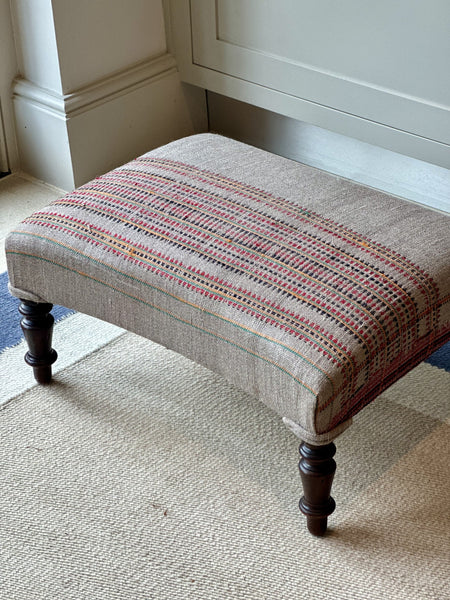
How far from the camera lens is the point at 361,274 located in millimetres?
1276

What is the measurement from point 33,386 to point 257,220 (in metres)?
0.54

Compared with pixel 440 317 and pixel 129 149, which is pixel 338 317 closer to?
pixel 440 317

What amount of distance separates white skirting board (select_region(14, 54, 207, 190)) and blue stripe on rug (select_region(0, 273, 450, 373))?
42cm

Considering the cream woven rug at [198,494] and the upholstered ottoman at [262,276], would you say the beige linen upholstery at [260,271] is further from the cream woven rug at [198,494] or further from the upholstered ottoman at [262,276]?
the cream woven rug at [198,494]

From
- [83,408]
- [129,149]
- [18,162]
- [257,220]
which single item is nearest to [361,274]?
[257,220]

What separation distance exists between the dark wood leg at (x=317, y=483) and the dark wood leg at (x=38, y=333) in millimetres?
521

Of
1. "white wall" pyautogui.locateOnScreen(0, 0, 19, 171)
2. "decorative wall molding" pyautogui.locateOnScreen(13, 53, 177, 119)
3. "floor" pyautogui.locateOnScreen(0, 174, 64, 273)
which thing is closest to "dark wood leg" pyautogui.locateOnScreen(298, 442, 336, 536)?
"floor" pyautogui.locateOnScreen(0, 174, 64, 273)

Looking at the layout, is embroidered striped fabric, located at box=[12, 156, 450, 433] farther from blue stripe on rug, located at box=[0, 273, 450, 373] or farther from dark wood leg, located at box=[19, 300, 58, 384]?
blue stripe on rug, located at box=[0, 273, 450, 373]

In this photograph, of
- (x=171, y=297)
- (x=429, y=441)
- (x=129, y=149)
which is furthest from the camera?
(x=129, y=149)

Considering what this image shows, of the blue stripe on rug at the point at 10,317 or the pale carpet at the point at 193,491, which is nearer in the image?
the pale carpet at the point at 193,491

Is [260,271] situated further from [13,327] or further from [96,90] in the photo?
[96,90]

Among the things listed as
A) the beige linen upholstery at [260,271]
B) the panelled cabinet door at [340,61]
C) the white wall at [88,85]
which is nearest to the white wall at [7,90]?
the white wall at [88,85]

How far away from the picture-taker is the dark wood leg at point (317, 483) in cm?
124

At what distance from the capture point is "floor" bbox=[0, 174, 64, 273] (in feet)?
6.99
